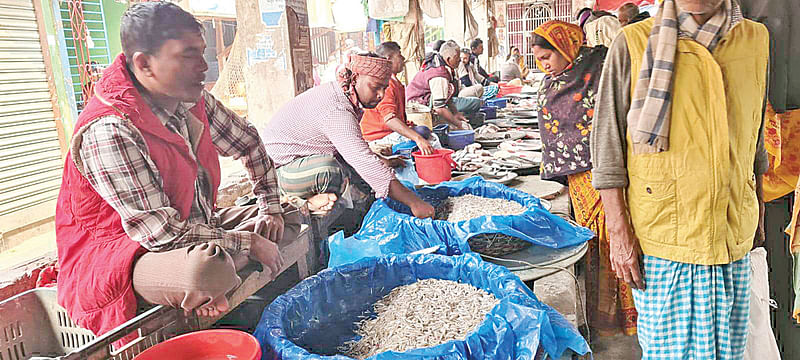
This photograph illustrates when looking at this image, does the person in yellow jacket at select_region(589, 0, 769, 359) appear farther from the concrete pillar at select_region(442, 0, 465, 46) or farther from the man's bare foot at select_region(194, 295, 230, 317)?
the concrete pillar at select_region(442, 0, 465, 46)

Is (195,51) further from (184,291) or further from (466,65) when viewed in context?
(466,65)

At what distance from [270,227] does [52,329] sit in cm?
73

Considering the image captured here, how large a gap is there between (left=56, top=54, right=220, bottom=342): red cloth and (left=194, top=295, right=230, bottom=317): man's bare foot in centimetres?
17

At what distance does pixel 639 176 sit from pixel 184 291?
1306 millimetres

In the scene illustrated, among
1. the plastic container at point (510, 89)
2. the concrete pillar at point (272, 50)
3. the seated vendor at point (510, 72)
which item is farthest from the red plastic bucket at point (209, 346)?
the seated vendor at point (510, 72)

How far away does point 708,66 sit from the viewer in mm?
1437

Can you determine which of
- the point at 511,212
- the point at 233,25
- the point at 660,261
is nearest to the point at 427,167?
the point at 511,212

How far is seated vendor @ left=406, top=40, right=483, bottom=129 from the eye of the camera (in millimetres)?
5758

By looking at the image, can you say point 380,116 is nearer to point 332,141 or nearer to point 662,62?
point 332,141

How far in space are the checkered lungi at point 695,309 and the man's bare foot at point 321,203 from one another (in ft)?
5.04

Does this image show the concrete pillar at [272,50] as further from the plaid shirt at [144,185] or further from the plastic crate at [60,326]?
the plastic crate at [60,326]

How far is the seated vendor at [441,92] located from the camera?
5.76 m

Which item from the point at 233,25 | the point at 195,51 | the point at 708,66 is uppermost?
the point at 233,25

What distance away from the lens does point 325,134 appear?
2941mm
